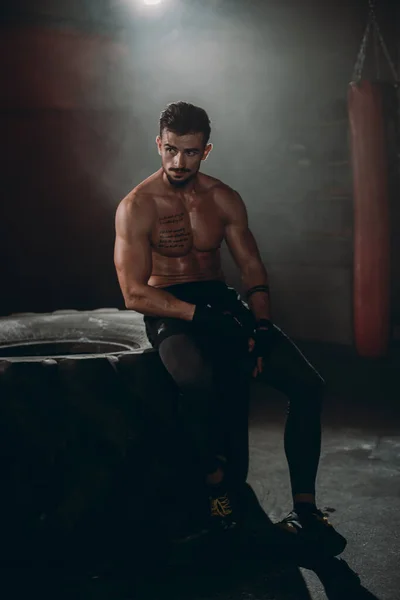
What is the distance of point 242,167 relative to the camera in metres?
6.70

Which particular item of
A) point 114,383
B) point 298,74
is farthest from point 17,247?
point 114,383

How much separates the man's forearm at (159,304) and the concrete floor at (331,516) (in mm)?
856

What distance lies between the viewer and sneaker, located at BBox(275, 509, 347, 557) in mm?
2645

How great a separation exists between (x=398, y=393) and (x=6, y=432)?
2820 mm

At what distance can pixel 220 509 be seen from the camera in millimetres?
2775

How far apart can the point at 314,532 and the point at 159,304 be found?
988 millimetres

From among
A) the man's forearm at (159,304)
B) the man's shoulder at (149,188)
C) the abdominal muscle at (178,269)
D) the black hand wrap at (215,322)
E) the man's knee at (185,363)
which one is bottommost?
the man's knee at (185,363)

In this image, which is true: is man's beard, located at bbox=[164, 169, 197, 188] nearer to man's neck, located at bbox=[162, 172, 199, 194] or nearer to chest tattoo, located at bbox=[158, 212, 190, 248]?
man's neck, located at bbox=[162, 172, 199, 194]

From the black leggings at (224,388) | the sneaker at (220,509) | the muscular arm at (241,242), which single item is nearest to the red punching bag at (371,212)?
the muscular arm at (241,242)

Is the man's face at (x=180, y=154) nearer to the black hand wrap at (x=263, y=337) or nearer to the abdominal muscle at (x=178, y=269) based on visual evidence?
the abdominal muscle at (x=178, y=269)

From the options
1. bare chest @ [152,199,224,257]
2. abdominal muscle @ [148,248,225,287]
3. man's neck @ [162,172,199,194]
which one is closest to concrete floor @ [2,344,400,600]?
abdominal muscle @ [148,248,225,287]

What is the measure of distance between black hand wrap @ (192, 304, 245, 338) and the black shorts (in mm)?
51

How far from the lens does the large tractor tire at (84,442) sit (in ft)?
8.26

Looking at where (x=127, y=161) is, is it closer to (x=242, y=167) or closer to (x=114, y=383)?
(x=242, y=167)
